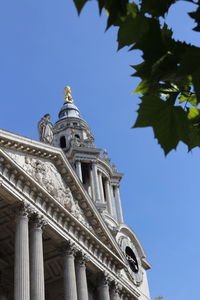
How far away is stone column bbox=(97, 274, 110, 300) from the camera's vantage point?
26.2 m

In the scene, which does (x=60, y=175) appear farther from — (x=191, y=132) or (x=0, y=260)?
(x=191, y=132)

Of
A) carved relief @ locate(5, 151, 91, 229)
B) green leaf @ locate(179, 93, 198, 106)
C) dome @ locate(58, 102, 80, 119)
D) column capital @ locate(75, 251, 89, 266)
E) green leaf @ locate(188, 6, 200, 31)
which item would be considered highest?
dome @ locate(58, 102, 80, 119)

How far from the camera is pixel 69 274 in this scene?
22.8 m

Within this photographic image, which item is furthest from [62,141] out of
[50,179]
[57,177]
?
[50,179]

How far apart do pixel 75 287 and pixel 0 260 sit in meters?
4.94

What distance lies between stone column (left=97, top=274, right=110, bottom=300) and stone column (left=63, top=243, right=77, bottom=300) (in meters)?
3.76

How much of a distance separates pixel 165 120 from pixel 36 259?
62.7ft

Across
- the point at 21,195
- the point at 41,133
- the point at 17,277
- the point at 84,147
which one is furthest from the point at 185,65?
the point at 84,147

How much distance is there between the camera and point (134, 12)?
200 cm

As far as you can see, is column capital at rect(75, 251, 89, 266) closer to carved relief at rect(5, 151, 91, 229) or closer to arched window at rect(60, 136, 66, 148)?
carved relief at rect(5, 151, 91, 229)

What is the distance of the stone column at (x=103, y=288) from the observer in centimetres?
2620

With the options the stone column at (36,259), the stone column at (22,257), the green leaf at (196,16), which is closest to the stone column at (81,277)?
the stone column at (36,259)

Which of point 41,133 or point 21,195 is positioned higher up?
point 41,133

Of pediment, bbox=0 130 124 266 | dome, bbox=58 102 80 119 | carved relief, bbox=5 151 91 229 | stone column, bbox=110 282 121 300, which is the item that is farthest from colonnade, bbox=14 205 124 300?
dome, bbox=58 102 80 119
